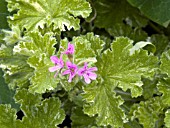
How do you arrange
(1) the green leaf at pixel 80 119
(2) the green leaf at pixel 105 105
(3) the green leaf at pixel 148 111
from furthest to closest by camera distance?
1. (1) the green leaf at pixel 80 119
2. (3) the green leaf at pixel 148 111
3. (2) the green leaf at pixel 105 105

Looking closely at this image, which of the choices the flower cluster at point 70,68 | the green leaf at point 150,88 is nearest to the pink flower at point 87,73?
the flower cluster at point 70,68

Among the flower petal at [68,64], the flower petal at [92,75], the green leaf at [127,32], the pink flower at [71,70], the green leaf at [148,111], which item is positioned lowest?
the green leaf at [148,111]

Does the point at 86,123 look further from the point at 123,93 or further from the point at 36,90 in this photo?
the point at 36,90

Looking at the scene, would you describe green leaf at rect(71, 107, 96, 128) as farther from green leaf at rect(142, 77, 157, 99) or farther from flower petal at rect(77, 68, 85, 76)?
flower petal at rect(77, 68, 85, 76)

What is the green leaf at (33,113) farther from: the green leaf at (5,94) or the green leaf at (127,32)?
the green leaf at (127,32)

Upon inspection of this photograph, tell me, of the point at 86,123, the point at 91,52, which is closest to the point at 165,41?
the point at 86,123

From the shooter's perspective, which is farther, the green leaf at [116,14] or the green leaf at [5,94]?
the green leaf at [116,14]

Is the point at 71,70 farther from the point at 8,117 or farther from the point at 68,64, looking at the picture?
the point at 8,117

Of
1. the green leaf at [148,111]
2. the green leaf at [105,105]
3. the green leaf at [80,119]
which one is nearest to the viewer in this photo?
the green leaf at [105,105]
